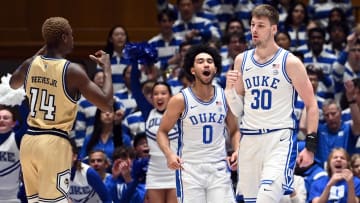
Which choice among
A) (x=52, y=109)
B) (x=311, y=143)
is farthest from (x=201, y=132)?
(x=52, y=109)

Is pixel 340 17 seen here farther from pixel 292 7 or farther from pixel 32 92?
pixel 32 92

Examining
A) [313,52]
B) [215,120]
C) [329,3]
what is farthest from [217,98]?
[329,3]

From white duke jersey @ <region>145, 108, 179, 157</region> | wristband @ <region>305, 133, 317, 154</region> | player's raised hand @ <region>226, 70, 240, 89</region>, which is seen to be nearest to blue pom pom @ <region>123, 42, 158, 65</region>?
white duke jersey @ <region>145, 108, 179, 157</region>

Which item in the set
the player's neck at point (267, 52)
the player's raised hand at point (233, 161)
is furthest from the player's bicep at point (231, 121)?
the player's neck at point (267, 52)

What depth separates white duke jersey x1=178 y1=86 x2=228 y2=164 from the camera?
340 inches

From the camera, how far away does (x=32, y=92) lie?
25.0ft

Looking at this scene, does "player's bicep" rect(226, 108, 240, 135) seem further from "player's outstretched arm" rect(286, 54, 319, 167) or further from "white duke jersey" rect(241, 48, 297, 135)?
"player's outstretched arm" rect(286, 54, 319, 167)

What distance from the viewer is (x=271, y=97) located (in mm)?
7684

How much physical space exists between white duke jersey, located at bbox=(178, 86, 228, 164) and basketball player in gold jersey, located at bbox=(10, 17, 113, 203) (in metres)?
1.21

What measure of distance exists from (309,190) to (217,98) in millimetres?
1789

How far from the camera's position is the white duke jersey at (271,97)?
302 inches

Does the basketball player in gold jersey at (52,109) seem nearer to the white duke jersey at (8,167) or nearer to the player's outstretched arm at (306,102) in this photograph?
the player's outstretched arm at (306,102)

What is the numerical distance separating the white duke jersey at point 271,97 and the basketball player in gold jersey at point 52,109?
3.51 ft

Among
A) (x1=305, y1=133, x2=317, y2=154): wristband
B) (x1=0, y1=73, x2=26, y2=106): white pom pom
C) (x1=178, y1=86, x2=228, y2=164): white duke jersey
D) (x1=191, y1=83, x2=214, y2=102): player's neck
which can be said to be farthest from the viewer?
(x1=0, y1=73, x2=26, y2=106): white pom pom
